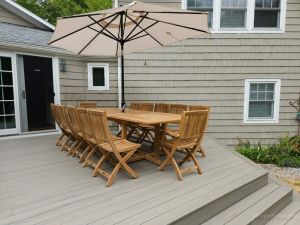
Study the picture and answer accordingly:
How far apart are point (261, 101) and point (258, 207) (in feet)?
13.2

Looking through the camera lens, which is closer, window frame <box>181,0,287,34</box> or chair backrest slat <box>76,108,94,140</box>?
chair backrest slat <box>76,108,94,140</box>

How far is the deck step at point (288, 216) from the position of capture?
9.41 ft

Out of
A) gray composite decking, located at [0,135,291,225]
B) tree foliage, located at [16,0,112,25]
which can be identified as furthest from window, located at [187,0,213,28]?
tree foliage, located at [16,0,112,25]

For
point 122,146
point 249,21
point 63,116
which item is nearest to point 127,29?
point 63,116

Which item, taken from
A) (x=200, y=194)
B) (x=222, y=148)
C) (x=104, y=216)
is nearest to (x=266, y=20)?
(x=222, y=148)

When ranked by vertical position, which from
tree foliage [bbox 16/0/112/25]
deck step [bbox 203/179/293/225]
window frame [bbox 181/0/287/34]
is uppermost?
tree foliage [bbox 16/0/112/25]

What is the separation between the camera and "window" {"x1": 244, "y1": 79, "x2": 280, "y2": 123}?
6.05 meters

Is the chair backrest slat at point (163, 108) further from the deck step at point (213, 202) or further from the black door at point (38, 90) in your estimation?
the black door at point (38, 90)

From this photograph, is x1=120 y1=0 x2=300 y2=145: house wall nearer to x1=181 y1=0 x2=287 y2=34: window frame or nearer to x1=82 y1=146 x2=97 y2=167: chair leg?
x1=181 y1=0 x2=287 y2=34: window frame

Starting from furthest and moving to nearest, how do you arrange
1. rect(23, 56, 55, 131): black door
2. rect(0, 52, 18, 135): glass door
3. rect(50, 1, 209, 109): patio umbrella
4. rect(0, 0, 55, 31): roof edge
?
rect(23, 56, 55, 131): black door < rect(0, 0, 55, 31): roof edge < rect(0, 52, 18, 135): glass door < rect(50, 1, 209, 109): patio umbrella

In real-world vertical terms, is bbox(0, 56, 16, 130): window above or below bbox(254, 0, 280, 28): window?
below

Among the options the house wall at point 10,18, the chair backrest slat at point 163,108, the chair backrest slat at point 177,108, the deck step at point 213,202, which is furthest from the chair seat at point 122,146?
the house wall at point 10,18

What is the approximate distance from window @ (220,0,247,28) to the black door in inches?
214

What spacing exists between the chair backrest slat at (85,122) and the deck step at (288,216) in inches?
102
